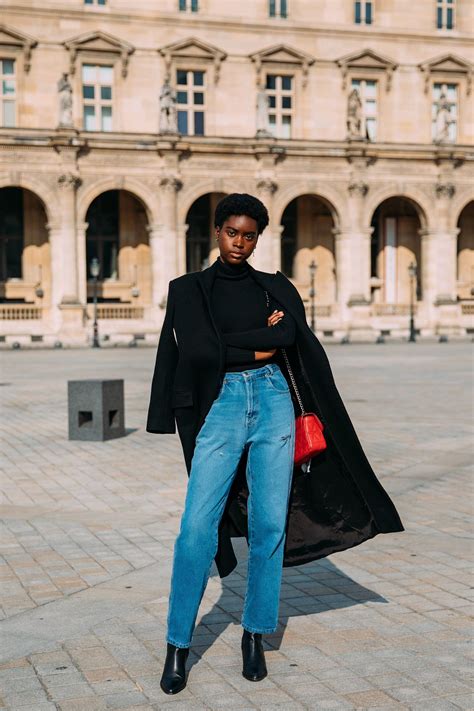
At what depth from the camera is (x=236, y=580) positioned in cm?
704

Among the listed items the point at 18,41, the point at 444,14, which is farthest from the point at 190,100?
the point at 444,14

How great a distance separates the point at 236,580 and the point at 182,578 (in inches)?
83.3

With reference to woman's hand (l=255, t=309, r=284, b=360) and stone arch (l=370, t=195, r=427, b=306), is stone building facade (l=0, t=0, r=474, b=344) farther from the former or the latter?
woman's hand (l=255, t=309, r=284, b=360)

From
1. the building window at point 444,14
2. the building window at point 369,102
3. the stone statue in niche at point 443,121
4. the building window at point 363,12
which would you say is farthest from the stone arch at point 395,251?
the building window at point 444,14

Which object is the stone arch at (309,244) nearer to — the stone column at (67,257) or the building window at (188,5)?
the building window at (188,5)

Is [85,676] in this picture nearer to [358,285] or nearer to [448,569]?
[448,569]

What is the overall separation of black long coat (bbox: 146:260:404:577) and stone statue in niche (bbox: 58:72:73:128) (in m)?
41.5

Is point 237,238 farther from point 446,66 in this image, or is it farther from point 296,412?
point 446,66

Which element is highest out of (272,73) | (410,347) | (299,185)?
(272,73)

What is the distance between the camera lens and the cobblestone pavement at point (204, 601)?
16.3ft

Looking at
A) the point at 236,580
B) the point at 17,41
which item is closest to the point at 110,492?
the point at 236,580

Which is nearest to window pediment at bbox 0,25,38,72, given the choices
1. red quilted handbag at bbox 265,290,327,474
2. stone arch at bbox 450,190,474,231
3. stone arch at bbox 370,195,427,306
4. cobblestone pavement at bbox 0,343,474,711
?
stone arch at bbox 370,195,427,306

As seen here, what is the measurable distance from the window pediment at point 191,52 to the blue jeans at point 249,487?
46.4 metres

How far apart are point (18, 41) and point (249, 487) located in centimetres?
4622
